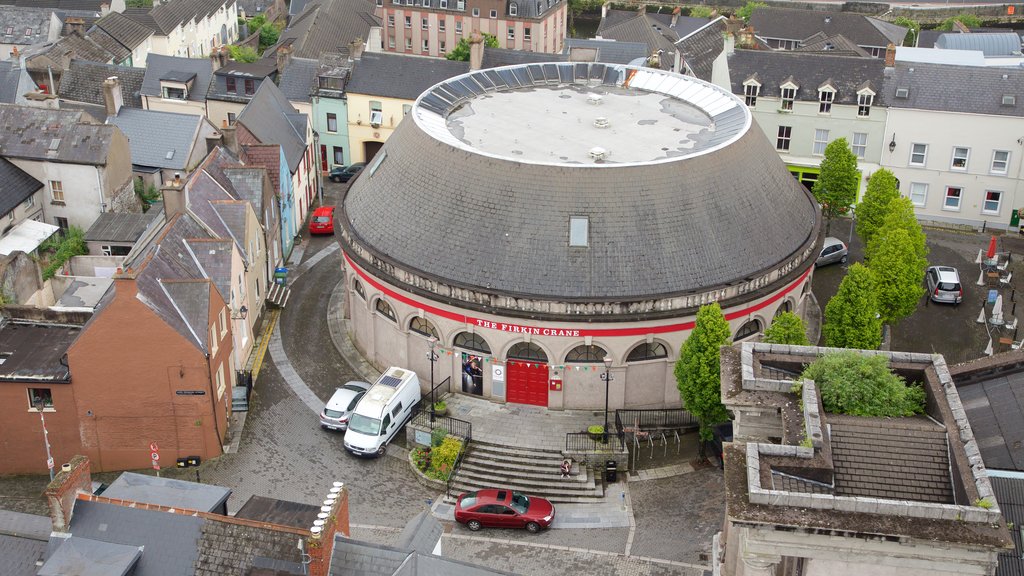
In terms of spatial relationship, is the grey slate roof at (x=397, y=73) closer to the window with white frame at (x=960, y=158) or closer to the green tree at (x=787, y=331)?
the window with white frame at (x=960, y=158)

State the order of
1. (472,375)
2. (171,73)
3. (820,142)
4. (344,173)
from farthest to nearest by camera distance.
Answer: (344,173) < (171,73) < (820,142) < (472,375)

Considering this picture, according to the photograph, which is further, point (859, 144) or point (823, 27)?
point (823, 27)

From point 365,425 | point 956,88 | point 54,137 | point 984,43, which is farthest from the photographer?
point 984,43

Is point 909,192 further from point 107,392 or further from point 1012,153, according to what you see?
point 107,392

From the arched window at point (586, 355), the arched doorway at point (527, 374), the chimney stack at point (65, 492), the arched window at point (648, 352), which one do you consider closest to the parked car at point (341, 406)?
the arched doorway at point (527, 374)

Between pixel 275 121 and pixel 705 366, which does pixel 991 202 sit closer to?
pixel 705 366

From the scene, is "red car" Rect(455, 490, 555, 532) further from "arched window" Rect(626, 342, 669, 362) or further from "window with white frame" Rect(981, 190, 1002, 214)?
Result: "window with white frame" Rect(981, 190, 1002, 214)

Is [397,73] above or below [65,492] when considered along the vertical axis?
above

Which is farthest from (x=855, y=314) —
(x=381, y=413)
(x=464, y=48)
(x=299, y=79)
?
(x=464, y=48)
